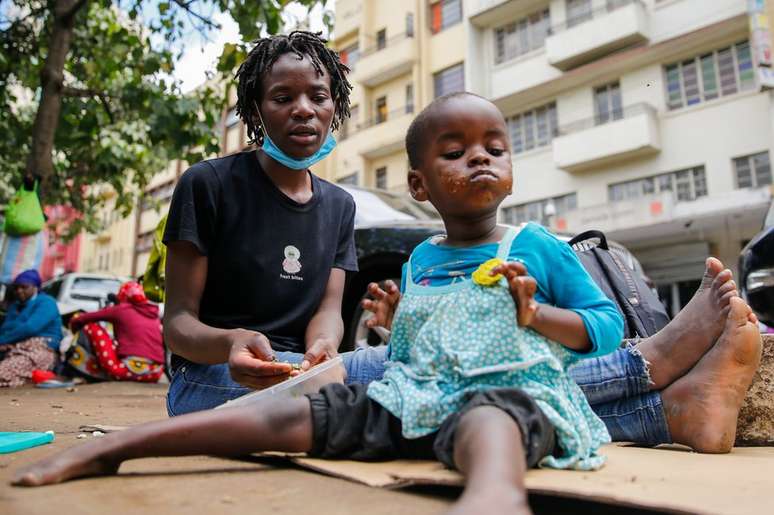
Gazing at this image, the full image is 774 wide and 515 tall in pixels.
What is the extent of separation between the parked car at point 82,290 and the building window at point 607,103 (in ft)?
44.8

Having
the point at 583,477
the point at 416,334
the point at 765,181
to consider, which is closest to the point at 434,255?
the point at 416,334

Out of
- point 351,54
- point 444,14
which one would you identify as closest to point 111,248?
point 351,54

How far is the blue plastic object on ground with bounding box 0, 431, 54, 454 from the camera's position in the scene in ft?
6.91

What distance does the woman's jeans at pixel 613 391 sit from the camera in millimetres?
2301

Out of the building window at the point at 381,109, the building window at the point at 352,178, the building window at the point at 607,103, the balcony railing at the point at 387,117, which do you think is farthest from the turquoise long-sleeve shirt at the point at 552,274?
the building window at the point at 381,109

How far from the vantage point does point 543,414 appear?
1.65 meters

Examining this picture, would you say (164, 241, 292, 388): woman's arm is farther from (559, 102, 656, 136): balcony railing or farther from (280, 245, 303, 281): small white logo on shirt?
(559, 102, 656, 136): balcony railing

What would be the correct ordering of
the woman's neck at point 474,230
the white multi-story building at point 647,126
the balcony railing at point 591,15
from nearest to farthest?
1. the woman's neck at point 474,230
2. the white multi-story building at point 647,126
3. the balcony railing at point 591,15

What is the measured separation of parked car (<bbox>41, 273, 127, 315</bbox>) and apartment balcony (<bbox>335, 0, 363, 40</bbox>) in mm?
17533

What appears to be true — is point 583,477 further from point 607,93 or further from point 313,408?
point 607,93

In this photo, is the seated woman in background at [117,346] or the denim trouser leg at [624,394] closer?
the denim trouser leg at [624,394]

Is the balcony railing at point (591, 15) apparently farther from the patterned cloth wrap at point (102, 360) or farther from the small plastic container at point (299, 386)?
the small plastic container at point (299, 386)

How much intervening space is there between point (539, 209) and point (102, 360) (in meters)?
15.8

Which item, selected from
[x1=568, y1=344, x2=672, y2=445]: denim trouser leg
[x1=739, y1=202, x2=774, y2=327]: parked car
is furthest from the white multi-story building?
[x1=568, y1=344, x2=672, y2=445]: denim trouser leg
